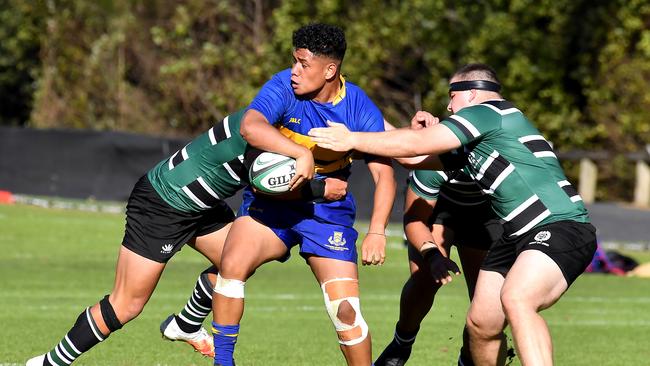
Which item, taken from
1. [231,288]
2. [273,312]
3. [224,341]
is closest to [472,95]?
[231,288]

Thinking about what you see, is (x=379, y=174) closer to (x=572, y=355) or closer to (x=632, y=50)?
(x=572, y=355)

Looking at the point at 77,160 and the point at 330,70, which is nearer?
the point at 330,70

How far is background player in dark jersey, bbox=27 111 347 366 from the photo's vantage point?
7414mm

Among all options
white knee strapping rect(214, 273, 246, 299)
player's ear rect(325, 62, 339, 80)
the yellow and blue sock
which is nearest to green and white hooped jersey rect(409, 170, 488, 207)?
player's ear rect(325, 62, 339, 80)

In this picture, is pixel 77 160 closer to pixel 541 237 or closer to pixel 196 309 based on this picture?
pixel 196 309

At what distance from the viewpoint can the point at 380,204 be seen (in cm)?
718

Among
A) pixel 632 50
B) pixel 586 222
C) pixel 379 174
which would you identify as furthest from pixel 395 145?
pixel 632 50

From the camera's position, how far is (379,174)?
7.21 metres

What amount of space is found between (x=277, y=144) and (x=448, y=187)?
1775mm

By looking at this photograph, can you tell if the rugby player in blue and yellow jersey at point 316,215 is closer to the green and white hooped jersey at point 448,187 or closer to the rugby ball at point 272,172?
the rugby ball at point 272,172

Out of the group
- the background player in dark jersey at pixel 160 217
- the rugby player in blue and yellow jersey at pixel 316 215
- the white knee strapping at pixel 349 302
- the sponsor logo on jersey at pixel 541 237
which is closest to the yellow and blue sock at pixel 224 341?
the rugby player in blue and yellow jersey at pixel 316 215

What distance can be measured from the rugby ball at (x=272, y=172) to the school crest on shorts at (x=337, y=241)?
518 mm

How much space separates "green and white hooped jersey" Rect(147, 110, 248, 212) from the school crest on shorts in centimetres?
Answer: 63

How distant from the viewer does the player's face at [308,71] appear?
7.17m
